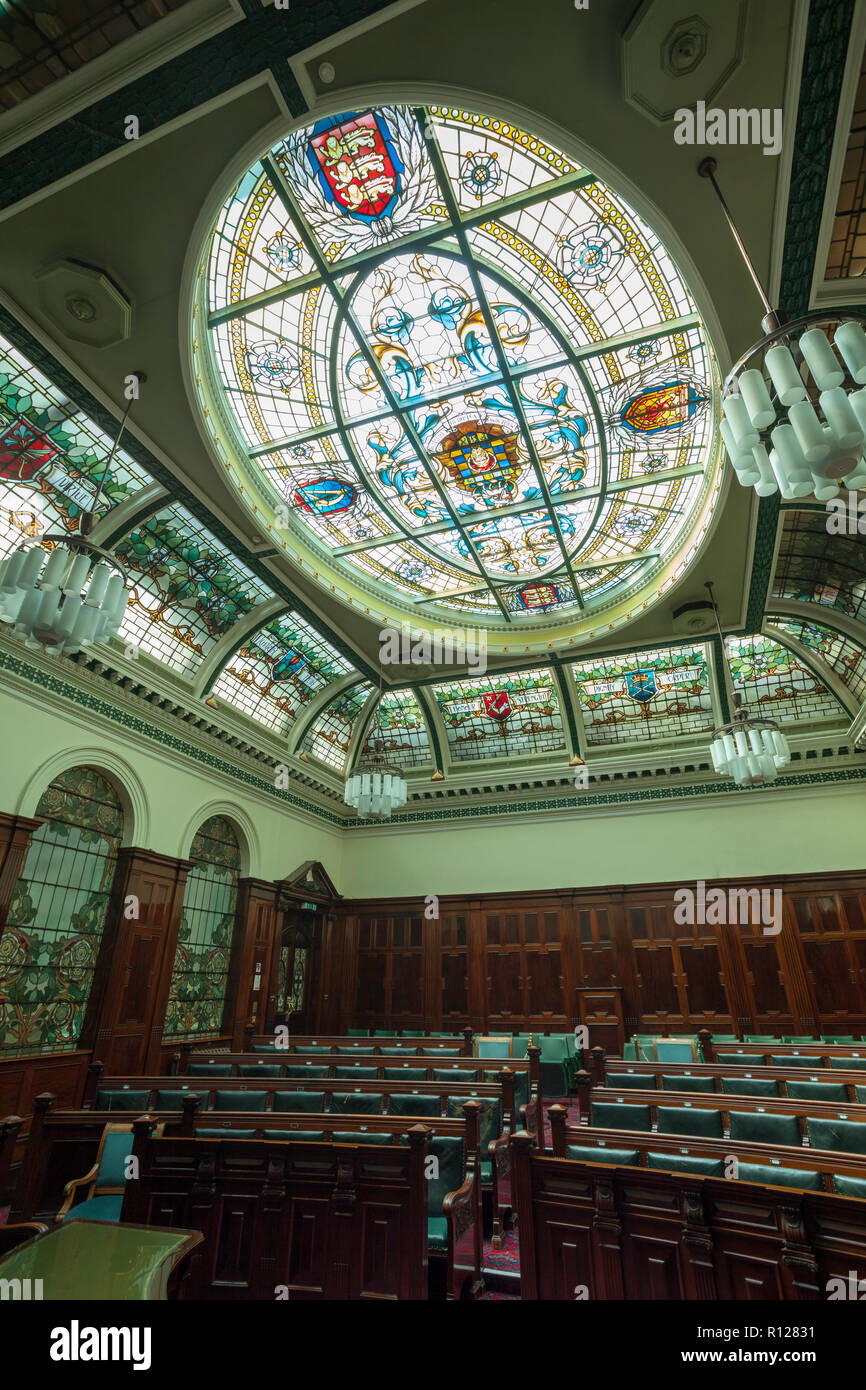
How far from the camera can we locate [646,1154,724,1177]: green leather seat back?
3561 mm

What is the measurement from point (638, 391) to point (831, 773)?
8685 millimetres

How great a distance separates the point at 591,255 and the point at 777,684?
9225 millimetres

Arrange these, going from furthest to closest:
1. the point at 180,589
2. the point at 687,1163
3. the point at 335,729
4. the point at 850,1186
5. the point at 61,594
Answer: the point at 335,729 < the point at 180,589 < the point at 61,594 < the point at 687,1163 < the point at 850,1186

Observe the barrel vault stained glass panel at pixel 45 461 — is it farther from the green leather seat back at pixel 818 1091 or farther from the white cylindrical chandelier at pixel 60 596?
the green leather seat back at pixel 818 1091

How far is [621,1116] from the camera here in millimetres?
5312

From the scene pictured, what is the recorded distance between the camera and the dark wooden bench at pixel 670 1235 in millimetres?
2936

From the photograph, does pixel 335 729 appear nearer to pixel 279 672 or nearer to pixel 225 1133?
pixel 279 672

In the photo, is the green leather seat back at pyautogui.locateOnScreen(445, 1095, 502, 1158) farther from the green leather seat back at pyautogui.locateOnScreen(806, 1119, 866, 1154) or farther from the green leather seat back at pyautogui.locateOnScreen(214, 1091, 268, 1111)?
the green leather seat back at pyautogui.locateOnScreen(806, 1119, 866, 1154)

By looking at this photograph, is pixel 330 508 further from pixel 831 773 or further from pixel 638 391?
pixel 831 773

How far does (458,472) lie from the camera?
360 inches

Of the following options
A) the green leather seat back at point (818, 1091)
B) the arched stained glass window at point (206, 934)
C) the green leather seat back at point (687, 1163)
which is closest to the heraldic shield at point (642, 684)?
the green leather seat back at point (818, 1091)

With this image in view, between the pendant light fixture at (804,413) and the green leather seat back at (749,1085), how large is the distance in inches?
223

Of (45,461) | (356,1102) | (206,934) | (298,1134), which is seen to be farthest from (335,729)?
(298,1134)

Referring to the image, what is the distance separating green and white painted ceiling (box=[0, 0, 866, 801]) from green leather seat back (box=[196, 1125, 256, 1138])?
19.8 feet
